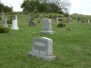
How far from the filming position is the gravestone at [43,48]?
868 centimetres

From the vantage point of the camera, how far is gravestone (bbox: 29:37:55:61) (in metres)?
8.68

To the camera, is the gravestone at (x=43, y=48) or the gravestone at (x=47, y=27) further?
the gravestone at (x=47, y=27)

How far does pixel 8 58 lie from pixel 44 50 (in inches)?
47.5

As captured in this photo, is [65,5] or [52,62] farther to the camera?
[65,5]

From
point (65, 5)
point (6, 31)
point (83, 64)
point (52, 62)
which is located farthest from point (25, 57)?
point (65, 5)

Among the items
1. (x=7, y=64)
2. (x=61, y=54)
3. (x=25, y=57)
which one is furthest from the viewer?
(x=61, y=54)

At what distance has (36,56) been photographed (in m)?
9.05

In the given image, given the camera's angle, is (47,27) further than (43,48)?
Yes

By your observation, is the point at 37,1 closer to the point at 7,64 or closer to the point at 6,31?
the point at 6,31

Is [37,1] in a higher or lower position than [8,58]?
higher

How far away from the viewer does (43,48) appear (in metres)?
8.91

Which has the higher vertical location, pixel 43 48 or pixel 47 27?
pixel 47 27

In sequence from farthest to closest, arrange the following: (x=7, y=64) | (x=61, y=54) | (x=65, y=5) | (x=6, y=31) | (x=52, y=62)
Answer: (x=65, y=5), (x=6, y=31), (x=61, y=54), (x=52, y=62), (x=7, y=64)

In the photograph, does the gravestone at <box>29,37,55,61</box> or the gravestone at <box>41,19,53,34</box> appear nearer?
the gravestone at <box>29,37,55,61</box>
